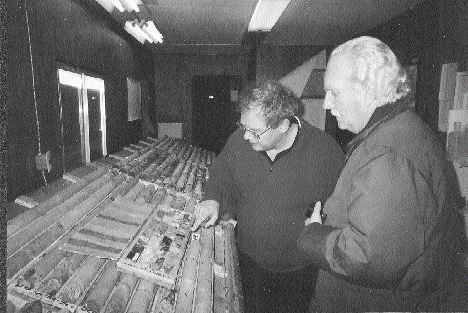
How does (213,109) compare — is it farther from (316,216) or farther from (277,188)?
(316,216)

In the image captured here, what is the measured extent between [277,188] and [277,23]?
178 inches

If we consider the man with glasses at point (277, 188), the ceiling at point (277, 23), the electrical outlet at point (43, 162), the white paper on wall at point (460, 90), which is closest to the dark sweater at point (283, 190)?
the man with glasses at point (277, 188)

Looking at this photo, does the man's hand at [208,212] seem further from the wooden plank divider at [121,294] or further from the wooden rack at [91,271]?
the wooden plank divider at [121,294]

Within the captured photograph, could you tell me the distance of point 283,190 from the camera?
87.6 inches

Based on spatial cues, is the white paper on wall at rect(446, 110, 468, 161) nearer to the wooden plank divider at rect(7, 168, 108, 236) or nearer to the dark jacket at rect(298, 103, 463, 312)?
the dark jacket at rect(298, 103, 463, 312)

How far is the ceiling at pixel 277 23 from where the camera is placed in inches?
187

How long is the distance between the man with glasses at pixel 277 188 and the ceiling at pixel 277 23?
299cm

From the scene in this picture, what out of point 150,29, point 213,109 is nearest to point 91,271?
point 150,29

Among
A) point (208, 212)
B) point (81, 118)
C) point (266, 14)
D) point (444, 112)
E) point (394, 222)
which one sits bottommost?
point (208, 212)

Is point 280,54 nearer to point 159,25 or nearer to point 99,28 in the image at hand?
point 159,25

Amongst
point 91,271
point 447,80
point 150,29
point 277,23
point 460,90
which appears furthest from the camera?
point 277,23

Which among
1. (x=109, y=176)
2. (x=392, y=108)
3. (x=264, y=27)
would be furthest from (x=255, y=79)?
(x=392, y=108)

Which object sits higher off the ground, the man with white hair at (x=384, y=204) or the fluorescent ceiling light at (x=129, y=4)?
the fluorescent ceiling light at (x=129, y=4)

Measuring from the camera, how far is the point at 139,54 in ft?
23.6
